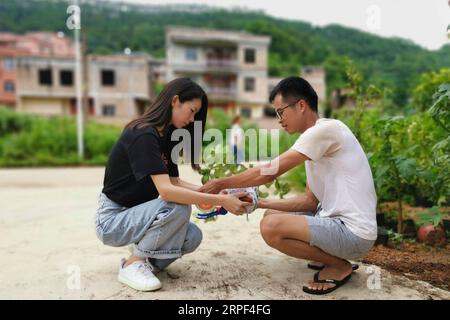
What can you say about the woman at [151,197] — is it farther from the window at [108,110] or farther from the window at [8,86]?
the window at [8,86]

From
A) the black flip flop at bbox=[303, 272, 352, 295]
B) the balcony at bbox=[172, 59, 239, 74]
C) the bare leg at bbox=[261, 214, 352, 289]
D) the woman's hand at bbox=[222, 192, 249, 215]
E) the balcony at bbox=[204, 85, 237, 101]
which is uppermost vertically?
the balcony at bbox=[172, 59, 239, 74]

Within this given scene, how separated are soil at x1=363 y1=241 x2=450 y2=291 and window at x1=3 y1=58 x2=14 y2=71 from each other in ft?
137

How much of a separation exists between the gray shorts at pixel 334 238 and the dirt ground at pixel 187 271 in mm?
244

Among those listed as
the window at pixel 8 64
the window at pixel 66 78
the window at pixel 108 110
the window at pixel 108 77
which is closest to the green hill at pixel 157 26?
the window at pixel 8 64

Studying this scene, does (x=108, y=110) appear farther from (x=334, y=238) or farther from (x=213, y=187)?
(x=334, y=238)

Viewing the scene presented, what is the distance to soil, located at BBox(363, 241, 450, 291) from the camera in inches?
98.2

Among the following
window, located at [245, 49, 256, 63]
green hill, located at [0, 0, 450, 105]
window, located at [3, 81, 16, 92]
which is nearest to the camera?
window, located at [245, 49, 256, 63]

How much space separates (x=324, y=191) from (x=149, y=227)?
3.29 ft

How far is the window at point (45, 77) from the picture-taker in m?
30.4

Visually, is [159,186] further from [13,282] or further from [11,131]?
[11,131]

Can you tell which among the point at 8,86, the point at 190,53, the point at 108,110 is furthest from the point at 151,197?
the point at 8,86

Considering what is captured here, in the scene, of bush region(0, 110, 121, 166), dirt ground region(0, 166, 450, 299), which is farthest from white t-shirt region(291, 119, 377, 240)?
bush region(0, 110, 121, 166)

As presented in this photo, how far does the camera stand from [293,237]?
2213 mm

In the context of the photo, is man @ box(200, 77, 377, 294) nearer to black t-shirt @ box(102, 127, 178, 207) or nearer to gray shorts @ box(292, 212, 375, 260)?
gray shorts @ box(292, 212, 375, 260)
